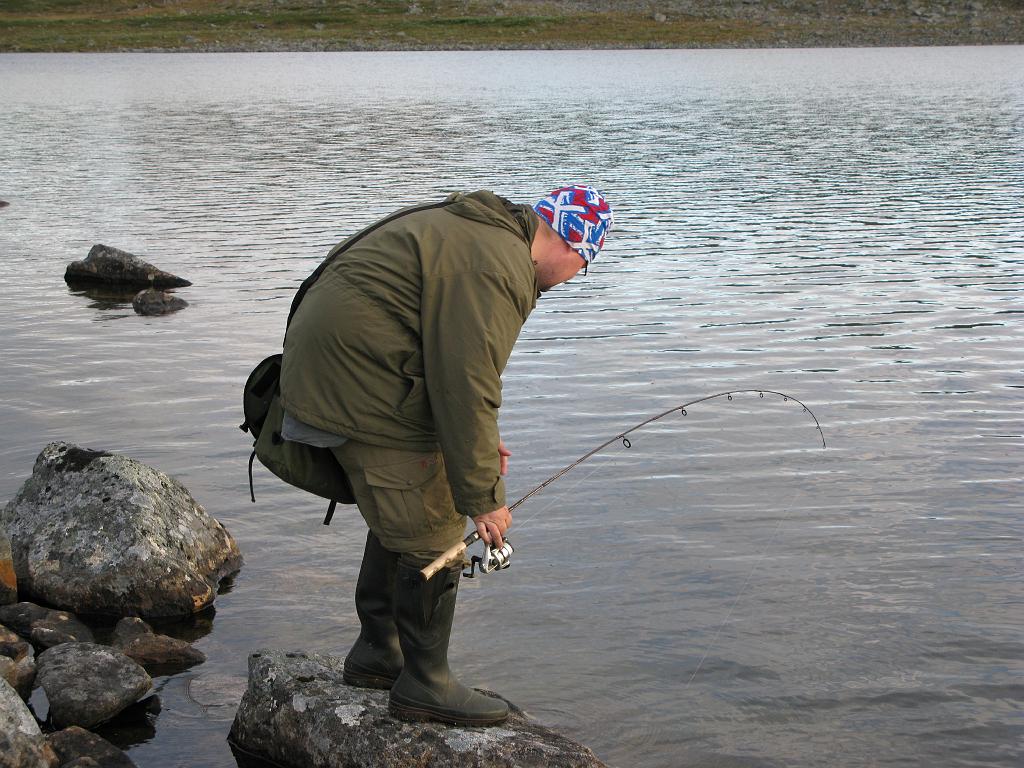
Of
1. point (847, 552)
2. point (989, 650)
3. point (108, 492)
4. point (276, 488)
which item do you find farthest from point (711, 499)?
point (108, 492)

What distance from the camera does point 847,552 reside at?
7.45 m

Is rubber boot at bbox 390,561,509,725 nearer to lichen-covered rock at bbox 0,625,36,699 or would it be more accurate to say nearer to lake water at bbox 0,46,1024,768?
lake water at bbox 0,46,1024,768

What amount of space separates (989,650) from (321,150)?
2901cm

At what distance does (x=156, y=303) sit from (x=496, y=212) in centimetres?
1124

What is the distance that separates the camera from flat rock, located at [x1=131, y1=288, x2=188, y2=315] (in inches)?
572

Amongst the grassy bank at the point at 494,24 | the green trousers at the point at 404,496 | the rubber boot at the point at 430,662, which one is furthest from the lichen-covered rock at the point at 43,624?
the grassy bank at the point at 494,24

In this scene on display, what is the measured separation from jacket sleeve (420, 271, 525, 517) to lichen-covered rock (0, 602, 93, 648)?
9.61ft

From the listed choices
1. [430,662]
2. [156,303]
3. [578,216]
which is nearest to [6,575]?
[430,662]

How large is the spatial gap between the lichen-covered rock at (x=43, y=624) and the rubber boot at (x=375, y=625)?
1.81 meters

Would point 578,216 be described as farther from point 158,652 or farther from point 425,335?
point 158,652

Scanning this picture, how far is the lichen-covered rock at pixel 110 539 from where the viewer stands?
21.8 ft

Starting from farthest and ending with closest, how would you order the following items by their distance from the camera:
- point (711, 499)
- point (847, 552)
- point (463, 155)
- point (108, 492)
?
point (463, 155) < point (711, 499) < point (847, 552) < point (108, 492)

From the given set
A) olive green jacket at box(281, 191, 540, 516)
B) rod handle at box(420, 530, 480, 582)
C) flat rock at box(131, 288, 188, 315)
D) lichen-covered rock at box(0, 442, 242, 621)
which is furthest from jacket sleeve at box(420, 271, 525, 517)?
flat rock at box(131, 288, 188, 315)

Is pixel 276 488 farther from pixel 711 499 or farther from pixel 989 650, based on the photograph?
pixel 989 650
